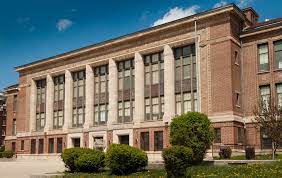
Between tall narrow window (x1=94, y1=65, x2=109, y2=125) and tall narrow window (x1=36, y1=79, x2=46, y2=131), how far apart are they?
Answer: 10.4 meters

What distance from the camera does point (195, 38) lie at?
133ft

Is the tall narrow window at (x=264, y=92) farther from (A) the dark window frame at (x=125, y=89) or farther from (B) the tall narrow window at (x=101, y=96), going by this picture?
(B) the tall narrow window at (x=101, y=96)

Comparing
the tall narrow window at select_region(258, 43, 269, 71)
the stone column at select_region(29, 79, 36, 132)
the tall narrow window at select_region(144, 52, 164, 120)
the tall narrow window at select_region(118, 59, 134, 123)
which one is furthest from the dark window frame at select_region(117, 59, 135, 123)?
the stone column at select_region(29, 79, 36, 132)

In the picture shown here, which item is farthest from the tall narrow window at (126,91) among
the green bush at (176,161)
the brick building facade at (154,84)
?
the green bush at (176,161)

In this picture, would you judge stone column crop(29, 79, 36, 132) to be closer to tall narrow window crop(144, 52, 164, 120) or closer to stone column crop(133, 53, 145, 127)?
stone column crop(133, 53, 145, 127)

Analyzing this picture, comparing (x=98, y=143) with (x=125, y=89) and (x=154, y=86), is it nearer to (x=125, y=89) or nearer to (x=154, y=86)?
(x=125, y=89)

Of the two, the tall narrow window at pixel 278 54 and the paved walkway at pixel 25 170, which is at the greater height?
the tall narrow window at pixel 278 54

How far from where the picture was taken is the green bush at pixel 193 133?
87.2 ft

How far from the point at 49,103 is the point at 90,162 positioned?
32.8 meters

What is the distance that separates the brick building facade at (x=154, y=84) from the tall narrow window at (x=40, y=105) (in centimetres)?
14

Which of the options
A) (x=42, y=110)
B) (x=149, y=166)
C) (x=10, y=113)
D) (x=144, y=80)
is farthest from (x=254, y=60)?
(x=10, y=113)

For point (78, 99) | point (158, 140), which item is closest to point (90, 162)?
point (158, 140)

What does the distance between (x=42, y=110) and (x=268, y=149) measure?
32415 mm

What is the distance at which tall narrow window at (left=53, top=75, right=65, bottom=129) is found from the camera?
177ft
